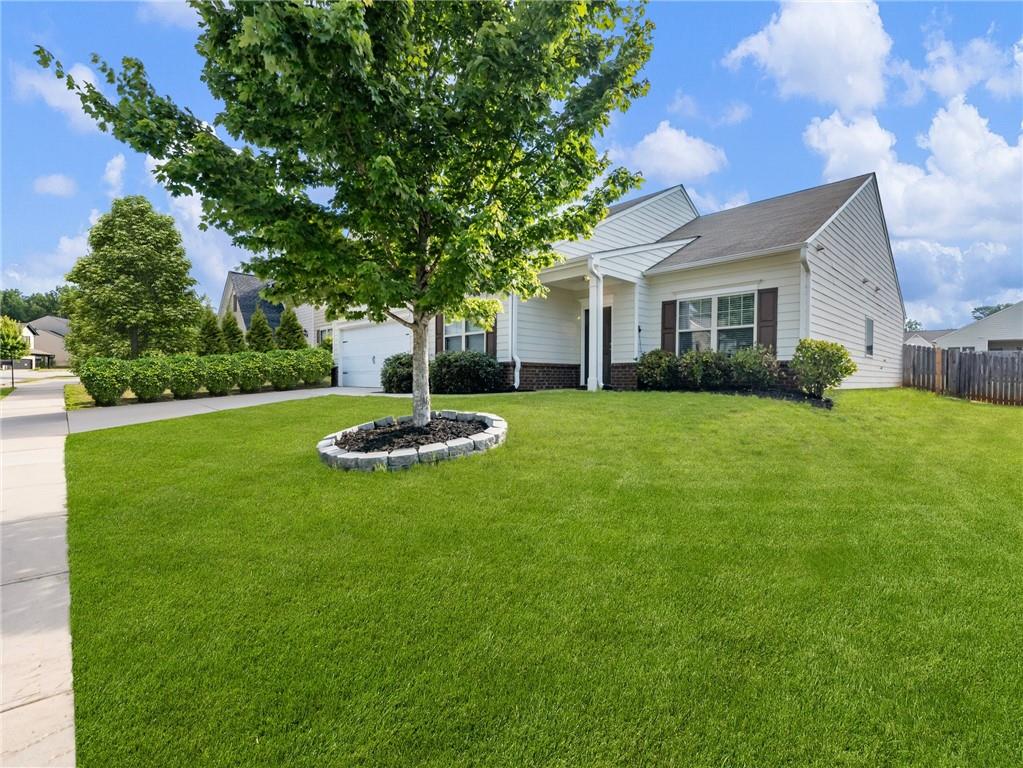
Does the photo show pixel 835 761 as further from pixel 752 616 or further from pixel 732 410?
pixel 732 410

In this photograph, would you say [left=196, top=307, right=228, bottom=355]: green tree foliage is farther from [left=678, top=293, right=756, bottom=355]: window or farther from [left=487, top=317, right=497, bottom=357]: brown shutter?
[left=678, top=293, right=756, bottom=355]: window

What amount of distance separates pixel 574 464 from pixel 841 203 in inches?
423

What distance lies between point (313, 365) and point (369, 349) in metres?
1.80

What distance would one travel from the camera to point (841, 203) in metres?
10.7

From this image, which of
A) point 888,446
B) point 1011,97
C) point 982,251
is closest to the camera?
point 888,446

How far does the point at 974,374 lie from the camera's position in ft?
35.3

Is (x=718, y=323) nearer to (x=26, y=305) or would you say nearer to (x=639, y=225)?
(x=639, y=225)

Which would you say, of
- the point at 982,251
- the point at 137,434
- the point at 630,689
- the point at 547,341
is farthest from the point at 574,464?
the point at 982,251

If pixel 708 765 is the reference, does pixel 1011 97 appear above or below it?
above

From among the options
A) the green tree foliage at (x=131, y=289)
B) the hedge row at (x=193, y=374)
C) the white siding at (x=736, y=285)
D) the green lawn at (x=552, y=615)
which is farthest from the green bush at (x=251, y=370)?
the white siding at (x=736, y=285)

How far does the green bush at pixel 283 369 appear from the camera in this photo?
523 inches

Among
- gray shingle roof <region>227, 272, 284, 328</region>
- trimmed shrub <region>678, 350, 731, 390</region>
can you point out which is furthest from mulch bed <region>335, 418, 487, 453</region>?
gray shingle roof <region>227, 272, 284, 328</region>

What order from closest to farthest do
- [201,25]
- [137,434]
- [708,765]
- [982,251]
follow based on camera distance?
1. [708,765]
2. [201,25]
3. [137,434]
4. [982,251]

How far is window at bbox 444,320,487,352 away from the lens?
12.4 meters
